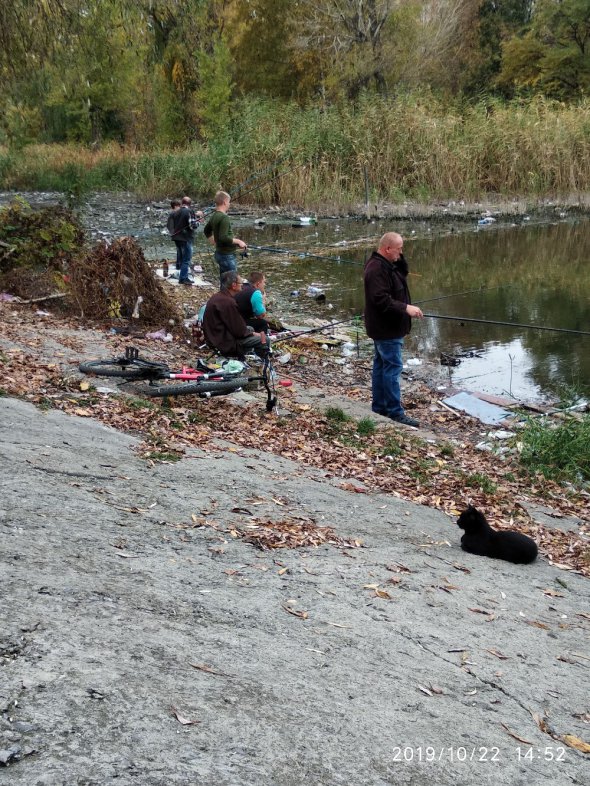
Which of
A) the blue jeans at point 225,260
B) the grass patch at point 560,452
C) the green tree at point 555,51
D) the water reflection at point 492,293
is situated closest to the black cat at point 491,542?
the grass patch at point 560,452

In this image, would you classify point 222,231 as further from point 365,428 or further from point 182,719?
point 182,719

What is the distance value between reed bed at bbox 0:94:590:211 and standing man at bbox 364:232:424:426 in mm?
16434

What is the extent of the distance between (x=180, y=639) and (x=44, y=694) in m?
0.77

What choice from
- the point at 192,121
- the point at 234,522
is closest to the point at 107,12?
the point at 234,522

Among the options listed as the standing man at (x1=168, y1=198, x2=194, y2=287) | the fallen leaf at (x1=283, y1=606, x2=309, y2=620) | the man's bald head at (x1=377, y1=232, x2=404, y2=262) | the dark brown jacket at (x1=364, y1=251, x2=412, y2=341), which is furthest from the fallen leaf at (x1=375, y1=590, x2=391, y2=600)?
the standing man at (x1=168, y1=198, x2=194, y2=287)

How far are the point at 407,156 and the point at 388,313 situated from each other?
728 inches

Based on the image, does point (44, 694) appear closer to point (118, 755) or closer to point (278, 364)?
point (118, 755)

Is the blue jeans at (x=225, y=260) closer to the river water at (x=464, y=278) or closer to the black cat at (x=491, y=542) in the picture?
the river water at (x=464, y=278)

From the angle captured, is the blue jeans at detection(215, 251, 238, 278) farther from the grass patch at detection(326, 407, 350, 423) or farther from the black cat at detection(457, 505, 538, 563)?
the black cat at detection(457, 505, 538, 563)

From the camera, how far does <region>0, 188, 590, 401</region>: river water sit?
11523mm

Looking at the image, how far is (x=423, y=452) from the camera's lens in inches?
310

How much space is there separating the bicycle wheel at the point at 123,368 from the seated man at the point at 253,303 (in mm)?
2023

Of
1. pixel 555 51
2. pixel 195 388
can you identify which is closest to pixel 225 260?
pixel 195 388

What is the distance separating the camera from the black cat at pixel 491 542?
5.59m
